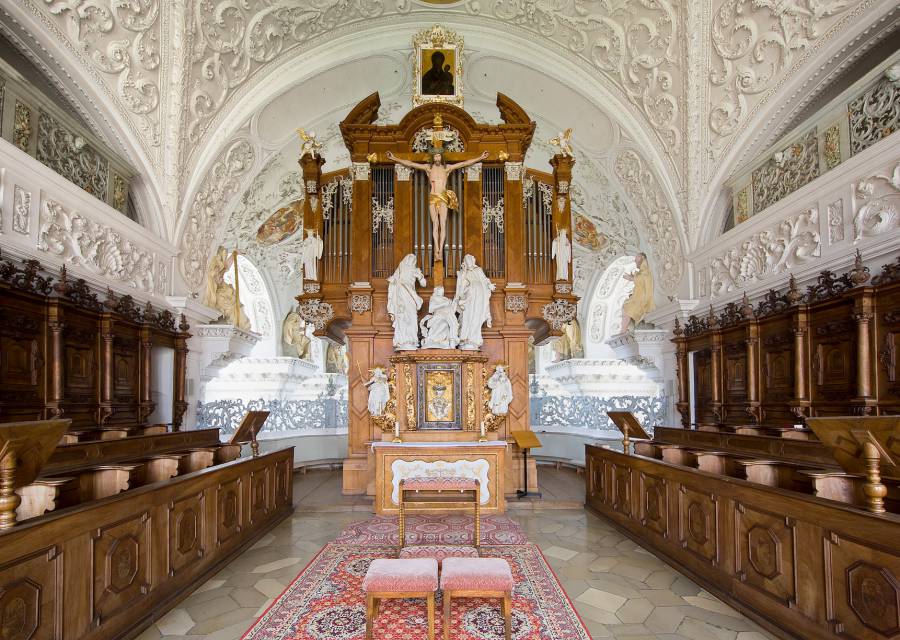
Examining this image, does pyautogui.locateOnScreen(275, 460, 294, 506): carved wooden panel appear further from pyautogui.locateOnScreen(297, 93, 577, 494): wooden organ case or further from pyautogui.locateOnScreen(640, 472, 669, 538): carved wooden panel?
pyautogui.locateOnScreen(640, 472, 669, 538): carved wooden panel

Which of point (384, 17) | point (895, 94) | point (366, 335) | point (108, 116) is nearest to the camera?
point (895, 94)

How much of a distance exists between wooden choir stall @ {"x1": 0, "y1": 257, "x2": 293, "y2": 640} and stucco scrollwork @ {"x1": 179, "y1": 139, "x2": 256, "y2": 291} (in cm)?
141

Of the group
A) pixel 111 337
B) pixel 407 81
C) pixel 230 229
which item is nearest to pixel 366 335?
pixel 111 337

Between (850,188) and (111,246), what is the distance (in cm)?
892

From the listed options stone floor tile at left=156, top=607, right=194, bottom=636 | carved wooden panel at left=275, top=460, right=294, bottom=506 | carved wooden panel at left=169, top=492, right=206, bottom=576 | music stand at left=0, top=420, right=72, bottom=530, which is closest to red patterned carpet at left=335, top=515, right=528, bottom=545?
carved wooden panel at left=275, top=460, right=294, bottom=506

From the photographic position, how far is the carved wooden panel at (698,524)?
4.58m

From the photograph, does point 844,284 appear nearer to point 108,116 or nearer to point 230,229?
point 108,116

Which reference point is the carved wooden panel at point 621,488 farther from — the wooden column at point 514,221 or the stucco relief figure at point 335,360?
the stucco relief figure at point 335,360

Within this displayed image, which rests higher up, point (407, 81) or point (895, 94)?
point (407, 81)

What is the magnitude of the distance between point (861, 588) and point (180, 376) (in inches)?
340

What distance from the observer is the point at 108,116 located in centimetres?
746

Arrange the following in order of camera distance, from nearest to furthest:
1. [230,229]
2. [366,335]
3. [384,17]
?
1. [366,335]
2. [384,17]
3. [230,229]

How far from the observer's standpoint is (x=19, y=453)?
274cm

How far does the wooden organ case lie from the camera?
8.99 m
